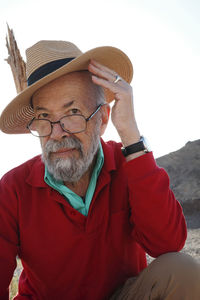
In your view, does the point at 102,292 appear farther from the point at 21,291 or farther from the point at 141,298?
the point at 21,291

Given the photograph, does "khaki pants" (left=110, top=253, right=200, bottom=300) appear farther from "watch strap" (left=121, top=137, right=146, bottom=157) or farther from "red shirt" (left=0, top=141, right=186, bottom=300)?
"watch strap" (left=121, top=137, right=146, bottom=157)

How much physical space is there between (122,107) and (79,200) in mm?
796

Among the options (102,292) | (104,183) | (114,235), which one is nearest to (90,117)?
(104,183)

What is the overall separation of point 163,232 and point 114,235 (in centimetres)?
42

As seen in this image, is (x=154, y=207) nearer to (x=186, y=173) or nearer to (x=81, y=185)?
(x=81, y=185)

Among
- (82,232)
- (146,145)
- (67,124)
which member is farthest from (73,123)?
(82,232)

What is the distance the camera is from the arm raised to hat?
2.15 m

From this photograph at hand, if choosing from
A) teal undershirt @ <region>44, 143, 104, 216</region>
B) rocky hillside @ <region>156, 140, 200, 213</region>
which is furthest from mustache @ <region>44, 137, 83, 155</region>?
rocky hillside @ <region>156, 140, 200, 213</region>

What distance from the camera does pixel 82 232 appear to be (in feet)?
6.90

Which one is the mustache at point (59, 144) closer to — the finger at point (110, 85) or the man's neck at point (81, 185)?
the man's neck at point (81, 185)

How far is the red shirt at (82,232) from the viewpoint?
6.54ft

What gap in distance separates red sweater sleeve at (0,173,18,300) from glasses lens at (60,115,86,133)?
65 cm

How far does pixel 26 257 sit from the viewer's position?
2148 mm

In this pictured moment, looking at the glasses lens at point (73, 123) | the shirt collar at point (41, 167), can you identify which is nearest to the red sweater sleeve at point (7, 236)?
the shirt collar at point (41, 167)
